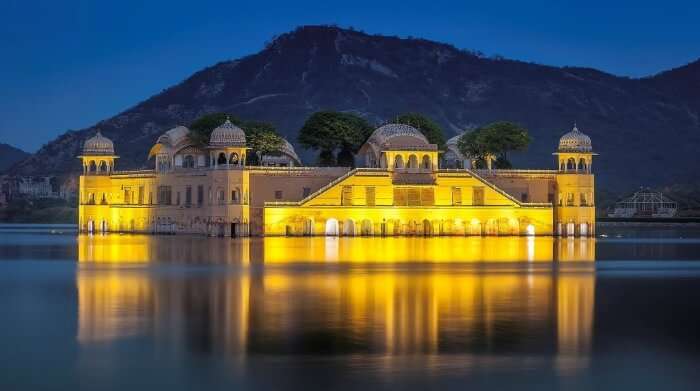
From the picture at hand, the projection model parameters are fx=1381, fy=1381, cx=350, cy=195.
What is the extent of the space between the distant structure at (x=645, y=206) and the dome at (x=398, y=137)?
198 feet

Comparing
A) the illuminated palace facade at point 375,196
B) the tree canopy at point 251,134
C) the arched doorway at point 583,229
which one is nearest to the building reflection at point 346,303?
the illuminated palace facade at point 375,196

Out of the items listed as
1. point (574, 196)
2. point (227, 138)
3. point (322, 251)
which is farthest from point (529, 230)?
point (322, 251)

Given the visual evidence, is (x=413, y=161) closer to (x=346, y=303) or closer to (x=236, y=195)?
(x=236, y=195)

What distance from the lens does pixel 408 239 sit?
3194 inches

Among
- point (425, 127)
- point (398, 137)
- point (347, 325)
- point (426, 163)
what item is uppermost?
point (425, 127)

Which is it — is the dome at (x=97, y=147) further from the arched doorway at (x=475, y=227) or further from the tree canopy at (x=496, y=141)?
the arched doorway at (x=475, y=227)

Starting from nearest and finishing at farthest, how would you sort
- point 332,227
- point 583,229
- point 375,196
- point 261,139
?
point 332,227
point 375,196
point 583,229
point 261,139

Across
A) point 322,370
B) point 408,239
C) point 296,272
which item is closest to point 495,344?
point 322,370

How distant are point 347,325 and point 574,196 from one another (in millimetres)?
66151

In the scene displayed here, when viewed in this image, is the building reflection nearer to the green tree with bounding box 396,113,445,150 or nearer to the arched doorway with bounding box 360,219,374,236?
the arched doorway with bounding box 360,219,374,236

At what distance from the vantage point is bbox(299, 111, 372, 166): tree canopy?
326 feet

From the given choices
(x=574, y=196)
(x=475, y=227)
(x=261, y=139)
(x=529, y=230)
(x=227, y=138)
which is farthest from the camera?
(x=261, y=139)

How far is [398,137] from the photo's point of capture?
88688mm

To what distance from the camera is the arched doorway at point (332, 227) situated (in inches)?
3327
